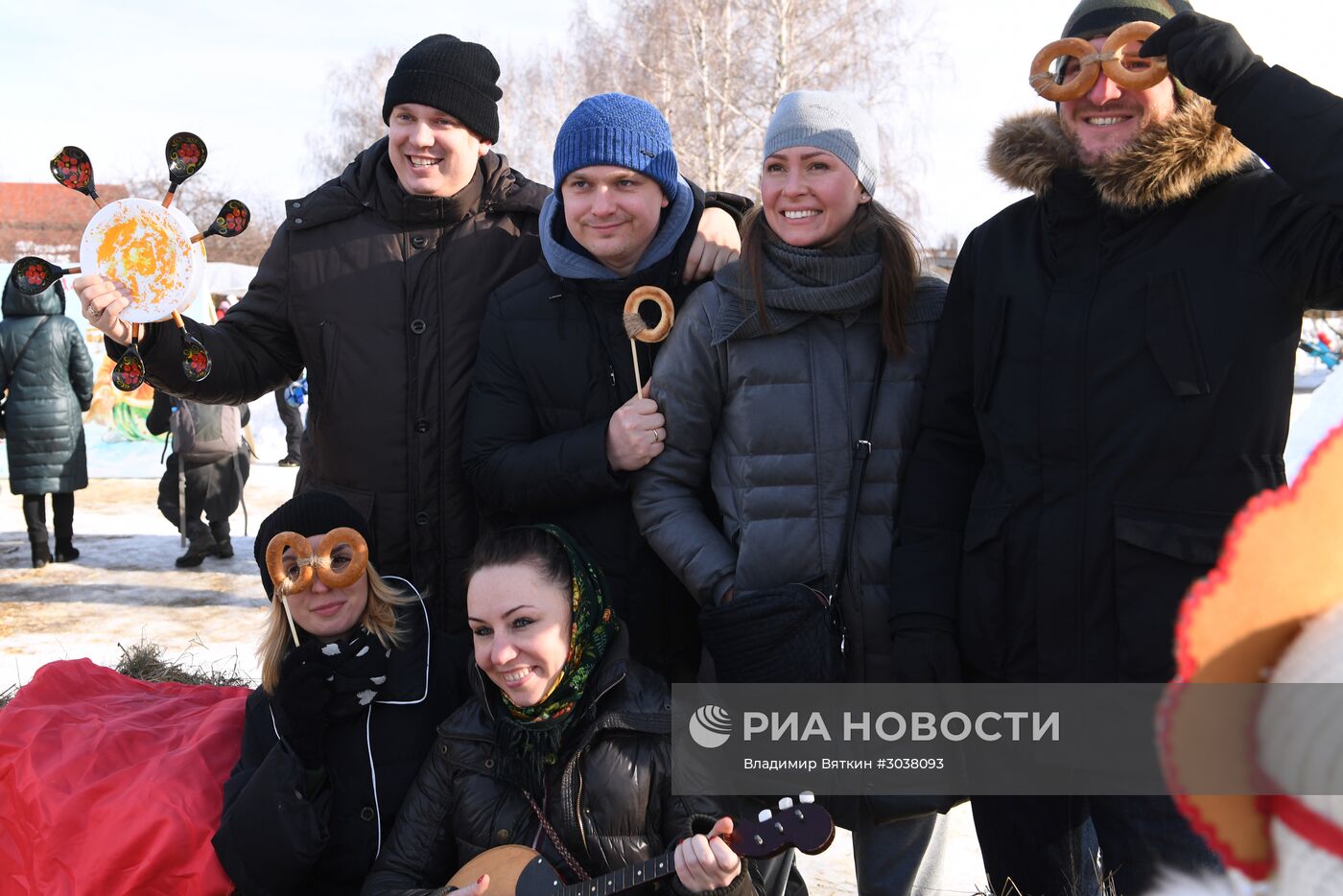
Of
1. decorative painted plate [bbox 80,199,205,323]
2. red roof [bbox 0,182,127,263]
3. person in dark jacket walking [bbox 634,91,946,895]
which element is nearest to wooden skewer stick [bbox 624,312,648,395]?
person in dark jacket walking [bbox 634,91,946,895]

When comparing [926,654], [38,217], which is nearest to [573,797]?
[926,654]

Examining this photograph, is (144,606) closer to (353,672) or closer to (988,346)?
(353,672)

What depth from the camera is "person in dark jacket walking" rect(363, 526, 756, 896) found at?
2195 millimetres

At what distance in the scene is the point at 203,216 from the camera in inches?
989

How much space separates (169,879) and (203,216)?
1009 inches

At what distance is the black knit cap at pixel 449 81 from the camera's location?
8.83 feet

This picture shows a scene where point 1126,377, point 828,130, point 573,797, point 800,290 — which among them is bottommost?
point 573,797

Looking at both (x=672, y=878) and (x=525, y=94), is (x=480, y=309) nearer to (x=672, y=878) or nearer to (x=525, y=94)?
(x=672, y=878)

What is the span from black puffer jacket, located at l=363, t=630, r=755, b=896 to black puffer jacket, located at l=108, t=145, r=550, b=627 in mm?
566

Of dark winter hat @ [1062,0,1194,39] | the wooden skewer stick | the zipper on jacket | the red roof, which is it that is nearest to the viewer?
dark winter hat @ [1062,0,1194,39]

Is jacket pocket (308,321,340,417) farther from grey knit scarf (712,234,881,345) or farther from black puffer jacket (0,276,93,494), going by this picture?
black puffer jacket (0,276,93,494)

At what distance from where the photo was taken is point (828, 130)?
7.68ft

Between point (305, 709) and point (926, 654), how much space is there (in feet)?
4.34

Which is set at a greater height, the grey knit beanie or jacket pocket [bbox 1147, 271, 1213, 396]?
the grey knit beanie
